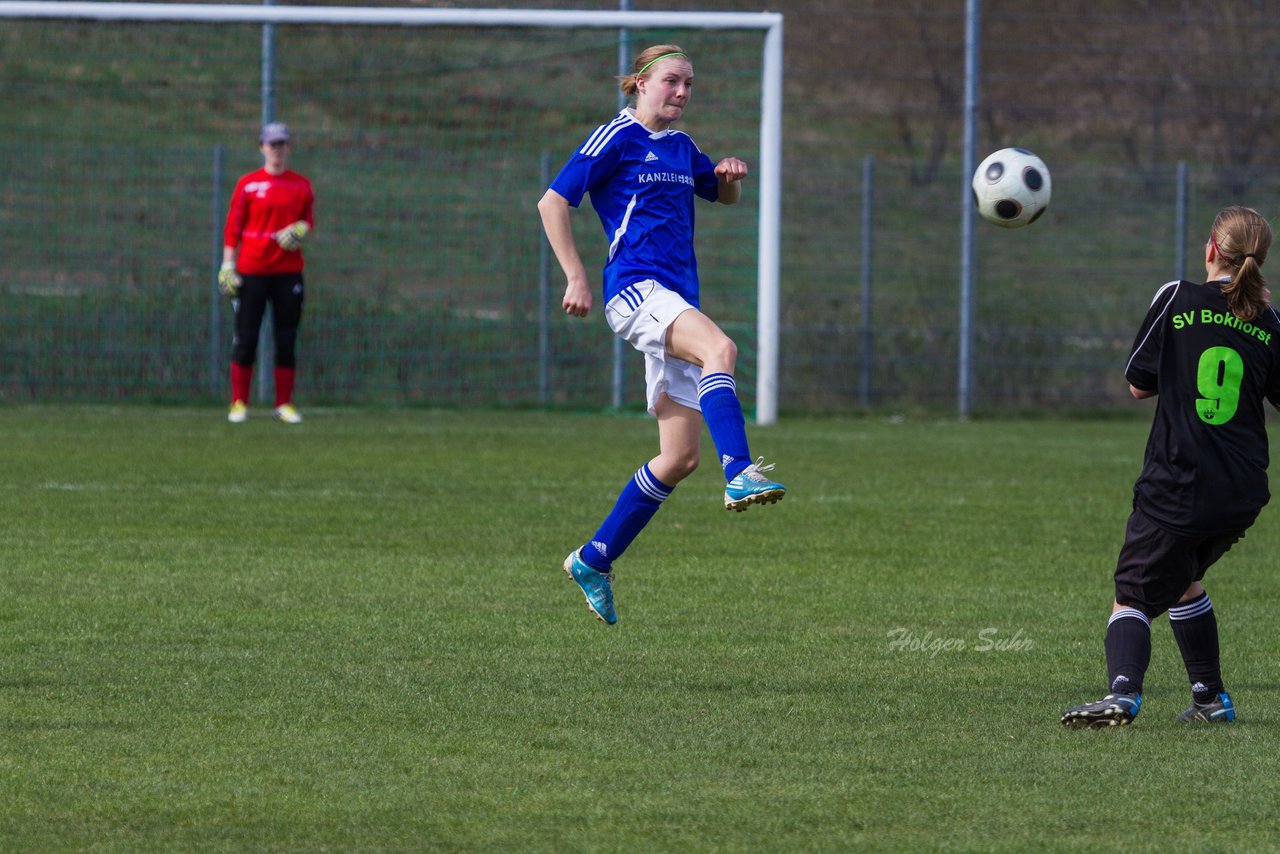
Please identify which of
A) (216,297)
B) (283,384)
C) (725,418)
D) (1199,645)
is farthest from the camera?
(216,297)

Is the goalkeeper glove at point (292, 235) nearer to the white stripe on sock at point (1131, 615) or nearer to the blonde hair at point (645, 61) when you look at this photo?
the blonde hair at point (645, 61)

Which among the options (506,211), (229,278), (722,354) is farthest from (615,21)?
(722,354)

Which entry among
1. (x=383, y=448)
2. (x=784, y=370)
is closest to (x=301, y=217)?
(x=383, y=448)

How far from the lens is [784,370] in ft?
56.1

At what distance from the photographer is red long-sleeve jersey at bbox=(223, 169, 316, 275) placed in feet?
45.9

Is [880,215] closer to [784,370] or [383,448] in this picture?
[784,370]

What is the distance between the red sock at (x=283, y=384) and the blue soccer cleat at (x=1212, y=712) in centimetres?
1017

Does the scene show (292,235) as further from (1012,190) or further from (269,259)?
(1012,190)

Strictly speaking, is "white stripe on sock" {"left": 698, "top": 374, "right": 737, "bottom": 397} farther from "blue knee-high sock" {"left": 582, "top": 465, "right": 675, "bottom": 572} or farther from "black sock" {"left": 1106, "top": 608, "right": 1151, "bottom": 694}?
"black sock" {"left": 1106, "top": 608, "right": 1151, "bottom": 694}

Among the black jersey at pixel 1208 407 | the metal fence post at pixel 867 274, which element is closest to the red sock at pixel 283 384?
the metal fence post at pixel 867 274

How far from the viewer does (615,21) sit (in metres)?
14.8

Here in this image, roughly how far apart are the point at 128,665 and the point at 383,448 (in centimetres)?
698

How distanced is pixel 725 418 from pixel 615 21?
31.4ft

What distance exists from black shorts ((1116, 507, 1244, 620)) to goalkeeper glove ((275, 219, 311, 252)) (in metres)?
9.68
